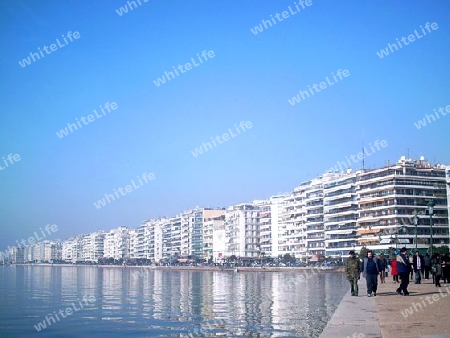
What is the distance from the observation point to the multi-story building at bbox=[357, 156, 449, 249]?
100 meters

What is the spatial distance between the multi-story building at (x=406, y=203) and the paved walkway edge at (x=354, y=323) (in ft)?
278

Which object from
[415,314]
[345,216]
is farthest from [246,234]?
[415,314]

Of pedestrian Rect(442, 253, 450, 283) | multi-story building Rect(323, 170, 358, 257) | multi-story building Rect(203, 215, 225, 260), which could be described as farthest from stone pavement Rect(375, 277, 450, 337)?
multi-story building Rect(203, 215, 225, 260)

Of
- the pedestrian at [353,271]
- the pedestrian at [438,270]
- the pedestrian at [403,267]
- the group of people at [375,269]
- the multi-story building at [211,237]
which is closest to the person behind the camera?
the pedestrian at [403,267]

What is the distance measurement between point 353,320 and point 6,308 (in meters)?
18.4

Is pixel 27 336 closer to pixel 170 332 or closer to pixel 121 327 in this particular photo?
pixel 121 327

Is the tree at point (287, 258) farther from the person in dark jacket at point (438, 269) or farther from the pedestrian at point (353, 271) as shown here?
the pedestrian at point (353, 271)

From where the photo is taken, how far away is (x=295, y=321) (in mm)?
18453

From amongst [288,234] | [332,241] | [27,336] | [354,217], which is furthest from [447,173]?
[27,336]

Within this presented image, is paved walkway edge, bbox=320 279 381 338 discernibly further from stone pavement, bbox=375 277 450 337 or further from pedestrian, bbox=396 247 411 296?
pedestrian, bbox=396 247 411 296

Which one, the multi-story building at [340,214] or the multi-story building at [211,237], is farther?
the multi-story building at [211,237]

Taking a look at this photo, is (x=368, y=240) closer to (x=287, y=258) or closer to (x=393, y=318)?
(x=287, y=258)

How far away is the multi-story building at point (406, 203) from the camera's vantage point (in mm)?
100438

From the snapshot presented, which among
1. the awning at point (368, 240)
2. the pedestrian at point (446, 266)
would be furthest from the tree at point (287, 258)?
the pedestrian at point (446, 266)
